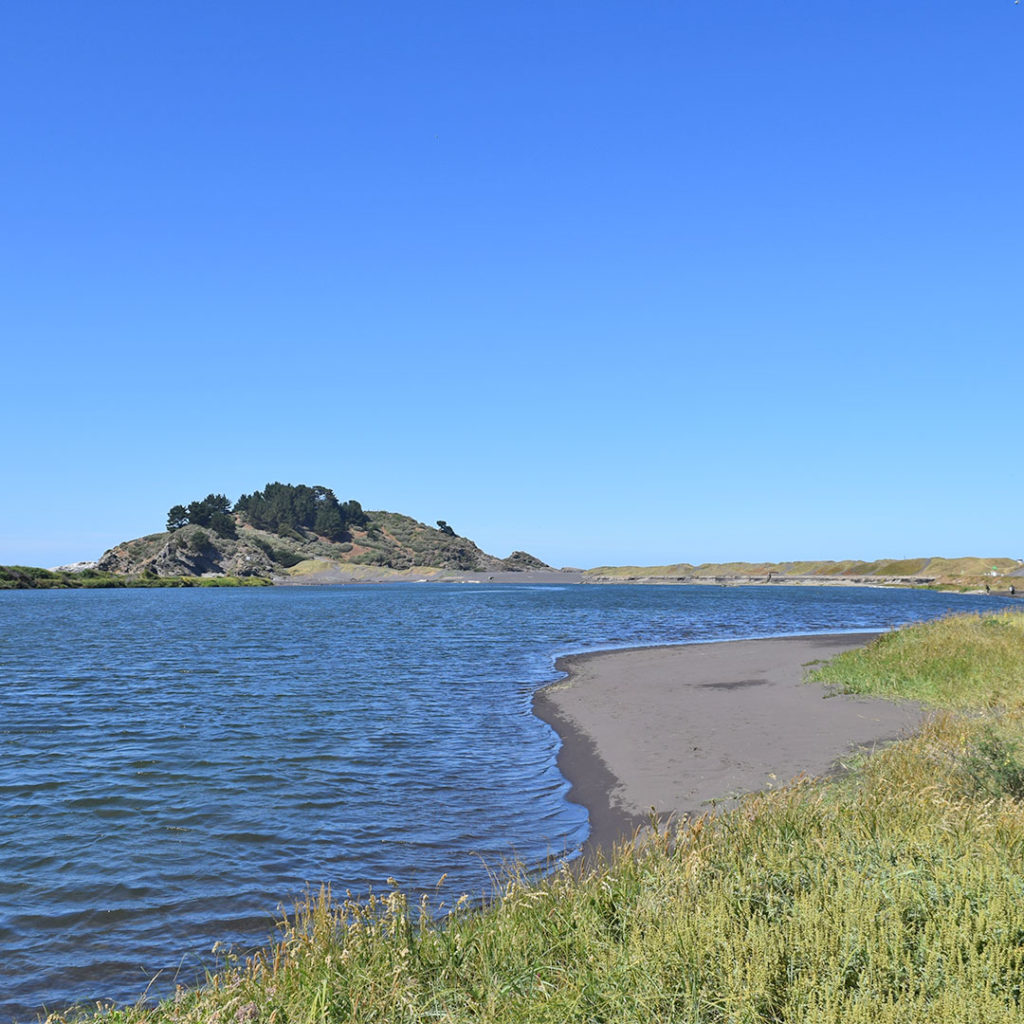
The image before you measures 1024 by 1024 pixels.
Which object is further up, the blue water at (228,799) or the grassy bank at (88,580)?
the grassy bank at (88,580)

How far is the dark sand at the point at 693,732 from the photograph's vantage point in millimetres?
14742

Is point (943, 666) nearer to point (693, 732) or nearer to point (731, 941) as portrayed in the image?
point (693, 732)

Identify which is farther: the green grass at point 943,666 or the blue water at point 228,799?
the green grass at point 943,666

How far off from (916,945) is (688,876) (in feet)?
6.50

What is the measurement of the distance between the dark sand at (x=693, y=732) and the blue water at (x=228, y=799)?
0.94 m

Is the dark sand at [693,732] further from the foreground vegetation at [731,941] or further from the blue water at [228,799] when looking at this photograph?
the foreground vegetation at [731,941]

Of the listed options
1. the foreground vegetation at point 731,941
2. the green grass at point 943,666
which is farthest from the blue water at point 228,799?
the green grass at point 943,666

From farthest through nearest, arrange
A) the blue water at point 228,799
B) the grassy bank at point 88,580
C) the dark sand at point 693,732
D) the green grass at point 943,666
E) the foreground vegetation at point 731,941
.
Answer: the grassy bank at point 88,580, the green grass at point 943,666, the dark sand at point 693,732, the blue water at point 228,799, the foreground vegetation at point 731,941

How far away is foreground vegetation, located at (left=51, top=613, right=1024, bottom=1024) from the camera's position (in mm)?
5125

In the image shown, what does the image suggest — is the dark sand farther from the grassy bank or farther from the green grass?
the grassy bank

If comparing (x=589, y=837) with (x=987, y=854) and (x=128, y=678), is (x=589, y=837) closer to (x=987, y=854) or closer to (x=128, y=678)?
(x=987, y=854)

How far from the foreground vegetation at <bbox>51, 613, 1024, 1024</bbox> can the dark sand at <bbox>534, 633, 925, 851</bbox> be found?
225 centimetres

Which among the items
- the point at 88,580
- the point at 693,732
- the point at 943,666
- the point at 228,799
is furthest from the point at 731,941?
the point at 88,580

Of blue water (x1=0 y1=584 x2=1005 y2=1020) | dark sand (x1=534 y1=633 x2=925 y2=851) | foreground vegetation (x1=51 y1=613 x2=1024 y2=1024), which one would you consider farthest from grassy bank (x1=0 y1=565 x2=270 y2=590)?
foreground vegetation (x1=51 y1=613 x2=1024 y2=1024)
